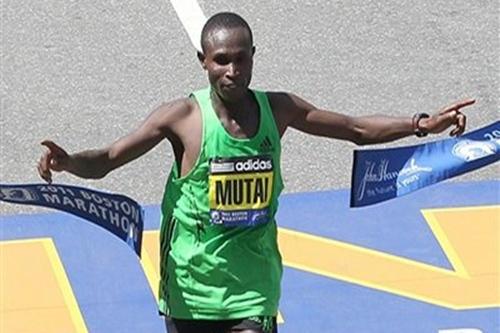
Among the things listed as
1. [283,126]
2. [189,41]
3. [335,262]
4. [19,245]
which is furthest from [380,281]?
[189,41]

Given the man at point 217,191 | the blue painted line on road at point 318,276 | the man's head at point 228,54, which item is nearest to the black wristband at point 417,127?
the man at point 217,191

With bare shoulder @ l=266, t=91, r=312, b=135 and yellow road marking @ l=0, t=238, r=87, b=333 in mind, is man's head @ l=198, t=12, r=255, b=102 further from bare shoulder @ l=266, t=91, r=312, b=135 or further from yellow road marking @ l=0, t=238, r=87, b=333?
yellow road marking @ l=0, t=238, r=87, b=333

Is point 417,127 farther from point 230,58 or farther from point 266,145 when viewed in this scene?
point 230,58

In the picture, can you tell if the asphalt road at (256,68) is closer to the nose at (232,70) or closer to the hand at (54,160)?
the hand at (54,160)

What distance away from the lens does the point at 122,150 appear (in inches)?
252

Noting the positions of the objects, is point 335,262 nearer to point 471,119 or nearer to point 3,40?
point 471,119

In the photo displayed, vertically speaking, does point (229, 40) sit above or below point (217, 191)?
above

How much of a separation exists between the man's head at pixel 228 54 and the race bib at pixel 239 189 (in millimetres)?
282

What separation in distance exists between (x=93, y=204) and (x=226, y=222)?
0.73m

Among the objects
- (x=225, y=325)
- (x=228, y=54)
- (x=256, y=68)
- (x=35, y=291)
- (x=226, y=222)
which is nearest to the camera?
(x=228, y=54)

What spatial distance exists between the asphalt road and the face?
13.7 ft

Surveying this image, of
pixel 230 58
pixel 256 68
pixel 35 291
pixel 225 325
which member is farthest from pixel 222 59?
pixel 256 68

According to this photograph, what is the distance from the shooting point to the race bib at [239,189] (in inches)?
249

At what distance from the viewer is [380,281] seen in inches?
368
